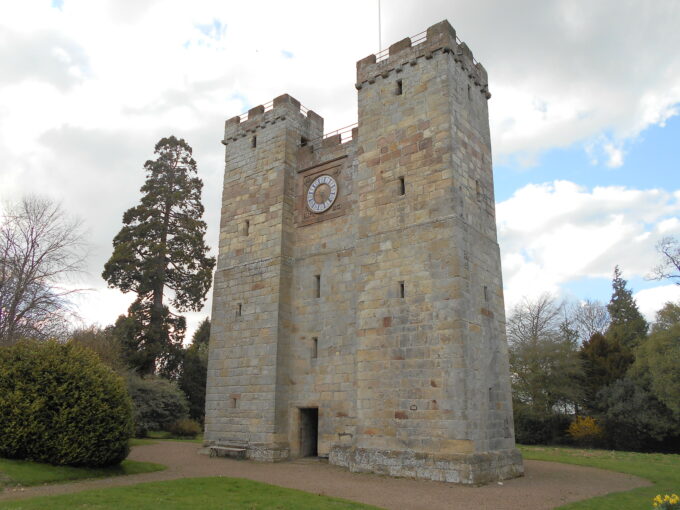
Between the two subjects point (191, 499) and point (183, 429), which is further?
point (183, 429)

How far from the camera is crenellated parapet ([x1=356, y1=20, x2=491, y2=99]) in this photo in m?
15.2

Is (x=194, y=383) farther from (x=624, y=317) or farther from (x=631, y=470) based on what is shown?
(x=624, y=317)

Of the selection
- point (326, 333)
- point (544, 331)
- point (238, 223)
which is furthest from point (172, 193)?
point (544, 331)

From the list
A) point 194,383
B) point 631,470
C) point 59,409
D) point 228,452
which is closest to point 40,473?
point 59,409

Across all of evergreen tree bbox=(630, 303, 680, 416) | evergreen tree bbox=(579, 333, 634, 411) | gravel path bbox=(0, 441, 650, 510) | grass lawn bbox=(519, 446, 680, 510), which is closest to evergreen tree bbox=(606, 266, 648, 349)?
evergreen tree bbox=(579, 333, 634, 411)

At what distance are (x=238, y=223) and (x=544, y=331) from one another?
22049mm

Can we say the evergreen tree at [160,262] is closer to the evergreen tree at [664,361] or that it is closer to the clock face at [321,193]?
the clock face at [321,193]

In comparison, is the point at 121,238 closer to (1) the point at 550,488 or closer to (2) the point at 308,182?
(2) the point at 308,182

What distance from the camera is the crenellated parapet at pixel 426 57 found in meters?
15.2

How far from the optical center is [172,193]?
91.8ft

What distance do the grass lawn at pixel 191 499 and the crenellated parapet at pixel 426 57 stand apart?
39.1 ft

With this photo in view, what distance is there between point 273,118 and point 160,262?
1135cm

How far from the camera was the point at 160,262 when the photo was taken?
87.7ft

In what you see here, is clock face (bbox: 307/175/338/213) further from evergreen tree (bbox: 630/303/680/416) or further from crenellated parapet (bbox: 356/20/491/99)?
evergreen tree (bbox: 630/303/680/416)
